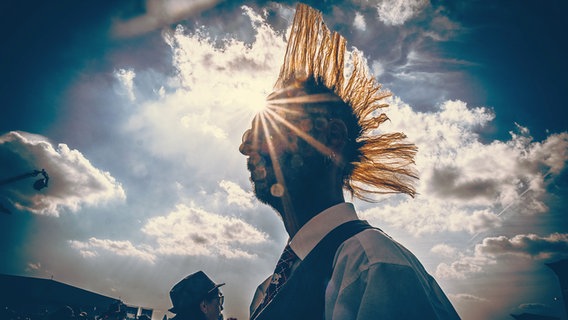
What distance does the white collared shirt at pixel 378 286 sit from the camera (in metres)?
0.85

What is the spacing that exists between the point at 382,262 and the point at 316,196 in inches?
31.3

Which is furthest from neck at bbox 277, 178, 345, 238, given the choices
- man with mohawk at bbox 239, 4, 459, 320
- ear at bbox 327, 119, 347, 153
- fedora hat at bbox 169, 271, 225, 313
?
fedora hat at bbox 169, 271, 225, 313

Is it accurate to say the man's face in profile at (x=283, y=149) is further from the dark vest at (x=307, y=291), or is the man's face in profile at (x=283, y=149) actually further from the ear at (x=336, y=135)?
the dark vest at (x=307, y=291)

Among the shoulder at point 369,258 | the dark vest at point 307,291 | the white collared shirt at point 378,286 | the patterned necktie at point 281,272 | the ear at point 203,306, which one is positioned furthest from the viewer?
the ear at point 203,306

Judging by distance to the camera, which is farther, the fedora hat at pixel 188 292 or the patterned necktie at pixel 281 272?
the fedora hat at pixel 188 292

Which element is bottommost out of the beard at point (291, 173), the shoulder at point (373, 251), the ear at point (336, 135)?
the shoulder at point (373, 251)

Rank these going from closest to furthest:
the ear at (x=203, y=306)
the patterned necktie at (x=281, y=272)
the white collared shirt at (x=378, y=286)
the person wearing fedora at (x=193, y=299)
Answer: the white collared shirt at (x=378, y=286), the patterned necktie at (x=281, y=272), the person wearing fedora at (x=193, y=299), the ear at (x=203, y=306)

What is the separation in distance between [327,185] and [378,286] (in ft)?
3.00

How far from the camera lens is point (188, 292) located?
5.49 metres

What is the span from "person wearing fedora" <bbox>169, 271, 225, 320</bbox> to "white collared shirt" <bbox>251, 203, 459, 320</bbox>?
17.6 ft

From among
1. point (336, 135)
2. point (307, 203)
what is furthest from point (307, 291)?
point (336, 135)

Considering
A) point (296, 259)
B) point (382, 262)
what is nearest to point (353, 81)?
point (296, 259)

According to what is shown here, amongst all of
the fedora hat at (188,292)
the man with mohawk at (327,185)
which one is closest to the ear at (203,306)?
the fedora hat at (188,292)

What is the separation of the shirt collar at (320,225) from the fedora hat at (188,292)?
4872 mm
